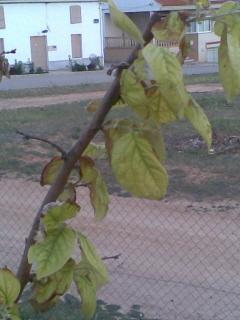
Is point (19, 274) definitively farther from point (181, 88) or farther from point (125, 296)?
point (125, 296)

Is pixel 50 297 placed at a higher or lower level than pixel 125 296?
higher

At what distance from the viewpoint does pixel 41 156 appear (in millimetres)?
9250

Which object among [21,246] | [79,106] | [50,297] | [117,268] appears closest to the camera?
[50,297]

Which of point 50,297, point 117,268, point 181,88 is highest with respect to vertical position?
point 181,88

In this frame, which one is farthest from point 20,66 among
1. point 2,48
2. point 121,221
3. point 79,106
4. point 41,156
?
point 121,221

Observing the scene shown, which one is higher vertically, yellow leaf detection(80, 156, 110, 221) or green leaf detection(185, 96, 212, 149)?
green leaf detection(185, 96, 212, 149)

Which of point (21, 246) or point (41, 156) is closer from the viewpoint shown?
point (21, 246)

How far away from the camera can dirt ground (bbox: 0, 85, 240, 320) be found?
14.2 feet

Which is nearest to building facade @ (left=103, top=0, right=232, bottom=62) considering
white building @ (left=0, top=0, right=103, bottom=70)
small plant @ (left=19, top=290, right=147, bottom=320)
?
white building @ (left=0, top=0, right=103, bottom=70)

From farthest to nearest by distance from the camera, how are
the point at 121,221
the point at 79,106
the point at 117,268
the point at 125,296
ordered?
the point at 79,106 < the point at 121,221 < the point at 117,268 < the point at 125,296

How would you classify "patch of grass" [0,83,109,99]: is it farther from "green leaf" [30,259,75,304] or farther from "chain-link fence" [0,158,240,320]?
"green leaf" [30,259,75,304]

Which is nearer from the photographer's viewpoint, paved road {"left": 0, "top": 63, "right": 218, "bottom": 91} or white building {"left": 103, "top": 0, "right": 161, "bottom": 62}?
paved road {"left": 0, "top": 63, "right": 218, "bottom": 91}

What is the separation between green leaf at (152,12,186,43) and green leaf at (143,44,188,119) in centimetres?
10

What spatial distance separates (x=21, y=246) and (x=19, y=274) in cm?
446
